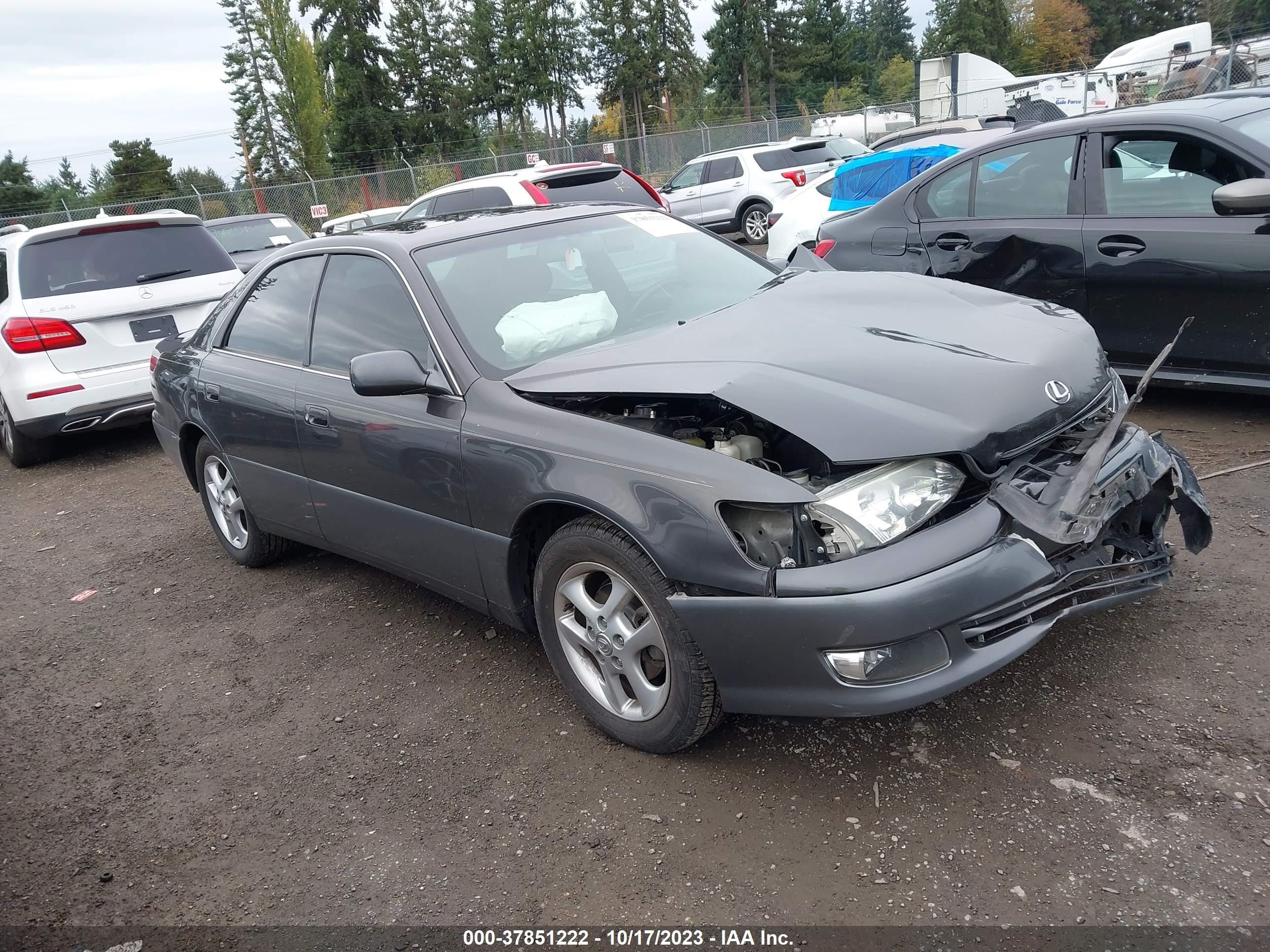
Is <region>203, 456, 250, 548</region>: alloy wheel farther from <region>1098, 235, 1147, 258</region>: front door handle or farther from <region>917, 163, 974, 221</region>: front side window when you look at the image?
<region>1098, 235, 1147, 258</region>: front door handle

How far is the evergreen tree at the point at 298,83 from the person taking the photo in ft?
192

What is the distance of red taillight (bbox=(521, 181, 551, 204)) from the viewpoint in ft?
33.8

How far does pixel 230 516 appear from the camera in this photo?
17.0 ft

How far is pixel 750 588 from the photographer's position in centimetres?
260

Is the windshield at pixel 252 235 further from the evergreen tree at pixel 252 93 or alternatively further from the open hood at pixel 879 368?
the evergreen tree at pixel 252 93

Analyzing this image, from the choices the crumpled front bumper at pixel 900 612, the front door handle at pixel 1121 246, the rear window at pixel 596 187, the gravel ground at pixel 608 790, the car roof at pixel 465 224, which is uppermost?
the car roof at pixel 465 224

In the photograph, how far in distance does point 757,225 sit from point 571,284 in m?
13.8

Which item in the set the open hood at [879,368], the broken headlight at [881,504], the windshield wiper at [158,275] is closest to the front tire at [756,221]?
the windshield wiper at [158,275]

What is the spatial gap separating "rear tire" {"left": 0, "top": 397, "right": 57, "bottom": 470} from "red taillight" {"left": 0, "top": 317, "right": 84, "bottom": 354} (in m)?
0.67

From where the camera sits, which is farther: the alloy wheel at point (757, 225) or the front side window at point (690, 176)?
the front side window at point (690, 176)

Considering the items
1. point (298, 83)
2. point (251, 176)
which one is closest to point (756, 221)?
point (251, 176)

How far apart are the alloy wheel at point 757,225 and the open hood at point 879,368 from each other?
44.6 ft

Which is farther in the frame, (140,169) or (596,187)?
(140,169)

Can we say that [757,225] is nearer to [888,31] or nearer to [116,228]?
[116,228]
